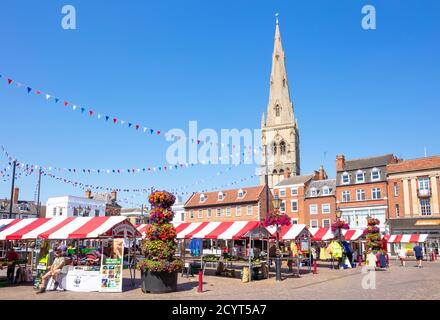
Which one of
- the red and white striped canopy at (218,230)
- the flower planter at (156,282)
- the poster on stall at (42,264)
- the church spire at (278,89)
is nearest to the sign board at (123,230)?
the flower planter at (156,282)

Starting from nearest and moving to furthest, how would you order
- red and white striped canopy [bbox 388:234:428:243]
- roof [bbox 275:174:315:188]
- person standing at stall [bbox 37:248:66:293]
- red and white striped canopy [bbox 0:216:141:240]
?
person standing at stall [bbox 37:248:66:293] → red and white striped canopy [bbox 0:216:141:240] → red and white striped canopy [bbox 388:234:428:243] → roof [bbox 275:174:315:188]

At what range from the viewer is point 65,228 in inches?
694

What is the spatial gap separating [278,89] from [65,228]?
8488 cm

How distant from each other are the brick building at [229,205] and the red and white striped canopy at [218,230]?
104ft

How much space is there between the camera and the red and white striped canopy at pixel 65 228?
16642 millimetres

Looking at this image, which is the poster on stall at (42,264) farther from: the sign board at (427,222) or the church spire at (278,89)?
the church spire at (278,89)

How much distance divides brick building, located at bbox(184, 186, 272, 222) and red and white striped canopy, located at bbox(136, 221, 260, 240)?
104 ft

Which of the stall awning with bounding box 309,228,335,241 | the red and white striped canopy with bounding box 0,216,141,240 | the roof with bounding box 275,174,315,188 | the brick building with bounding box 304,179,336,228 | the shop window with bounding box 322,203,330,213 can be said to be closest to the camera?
the red and white striped canopy with bounding box 0,216,141,240

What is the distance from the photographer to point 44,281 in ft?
51.2

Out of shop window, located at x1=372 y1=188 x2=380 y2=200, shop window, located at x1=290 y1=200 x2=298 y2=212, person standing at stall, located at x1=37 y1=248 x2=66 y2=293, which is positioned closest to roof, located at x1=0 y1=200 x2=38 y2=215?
shop window, located at x1=290 y1=200 x2=298 y2=212

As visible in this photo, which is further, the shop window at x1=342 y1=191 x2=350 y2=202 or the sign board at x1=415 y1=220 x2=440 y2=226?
the shop window at x1=342 y1=191 x2=350 y2=202

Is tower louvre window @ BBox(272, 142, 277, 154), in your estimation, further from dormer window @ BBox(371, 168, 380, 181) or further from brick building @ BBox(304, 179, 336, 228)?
dormer window @ BBox(371, 168, 380, 181)

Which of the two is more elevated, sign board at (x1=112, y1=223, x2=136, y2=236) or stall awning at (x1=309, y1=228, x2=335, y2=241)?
sign board at (x1=112, y1=223, x2=136, y2=236)

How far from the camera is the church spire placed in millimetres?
96312
